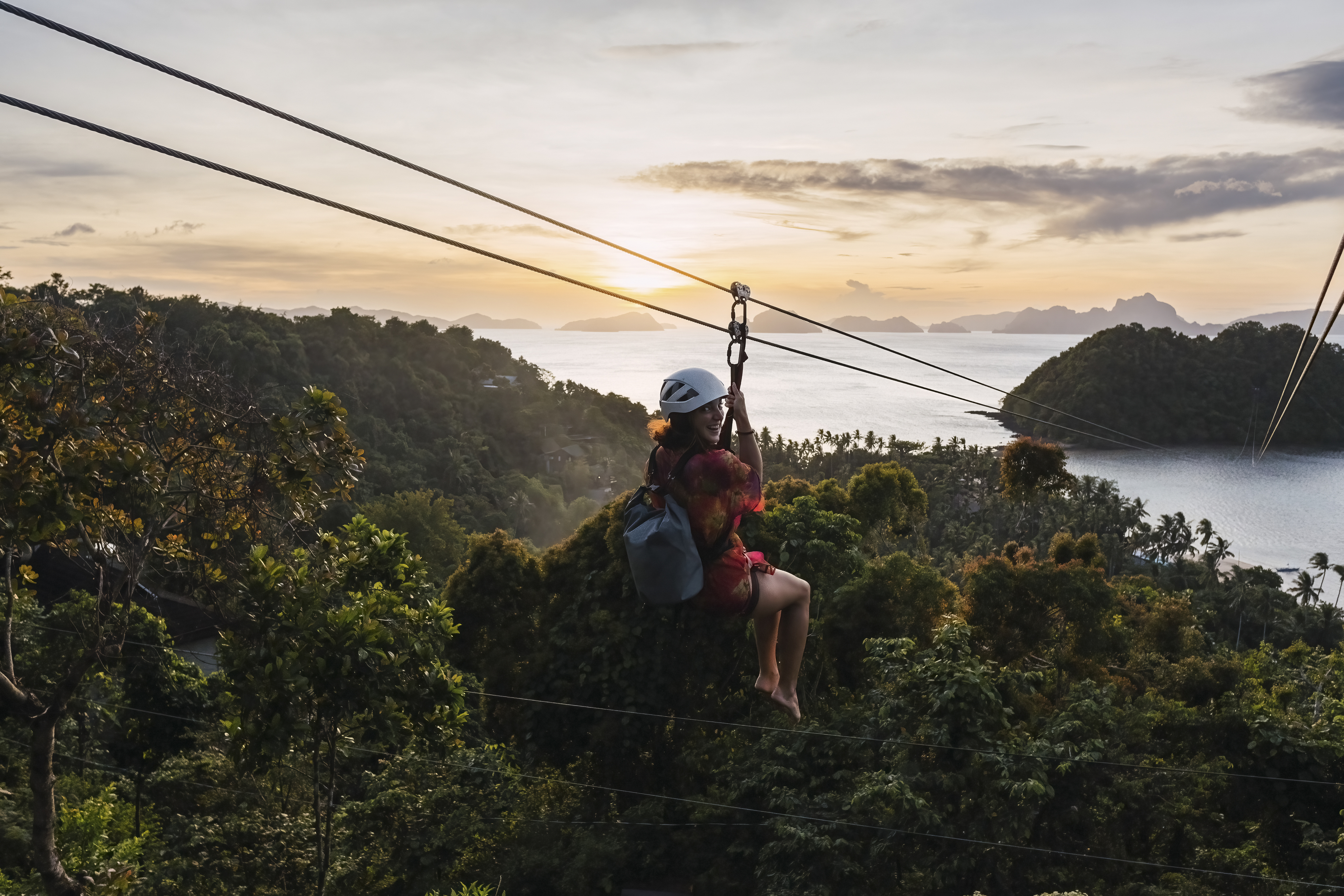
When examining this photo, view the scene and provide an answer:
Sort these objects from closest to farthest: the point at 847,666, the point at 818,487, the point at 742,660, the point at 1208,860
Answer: the point at 1208,860
the point at 742,660
the point at 847,666
the point at 818,487

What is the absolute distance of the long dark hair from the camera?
407 centimetres

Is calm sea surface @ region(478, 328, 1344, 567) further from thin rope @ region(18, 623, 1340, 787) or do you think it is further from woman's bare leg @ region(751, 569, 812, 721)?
woman's bare leg @ region(751, 569, 812, 721)

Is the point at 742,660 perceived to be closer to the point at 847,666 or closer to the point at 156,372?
the point at 847,666

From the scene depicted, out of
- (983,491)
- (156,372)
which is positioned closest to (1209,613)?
(983,491)

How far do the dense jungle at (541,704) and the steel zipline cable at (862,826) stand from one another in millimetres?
99

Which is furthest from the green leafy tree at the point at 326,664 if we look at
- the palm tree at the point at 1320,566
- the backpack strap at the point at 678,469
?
the palm tree at the point at 1320,566

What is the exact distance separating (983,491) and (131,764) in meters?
61.3

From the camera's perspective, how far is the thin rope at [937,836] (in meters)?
10.2

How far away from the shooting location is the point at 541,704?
17.2 meters

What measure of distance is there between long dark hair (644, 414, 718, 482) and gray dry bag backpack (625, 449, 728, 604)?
5cm

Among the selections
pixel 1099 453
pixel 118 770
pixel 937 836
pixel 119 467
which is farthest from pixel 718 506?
pixel 1099 453

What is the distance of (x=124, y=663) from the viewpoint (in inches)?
570

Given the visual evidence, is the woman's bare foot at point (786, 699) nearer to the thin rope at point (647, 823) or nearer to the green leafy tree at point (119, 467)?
the green leafy tree at point (119, 467)

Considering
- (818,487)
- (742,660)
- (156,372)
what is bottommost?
(742,660)
